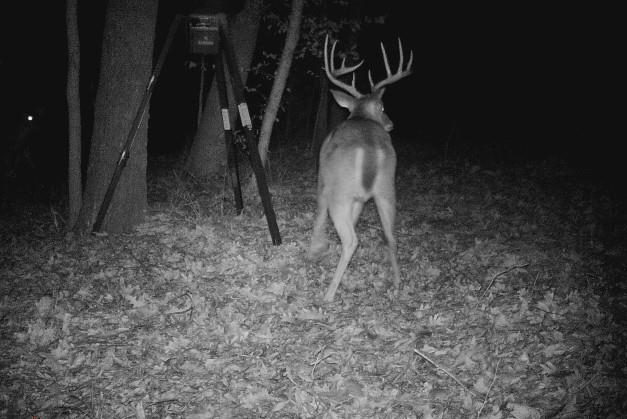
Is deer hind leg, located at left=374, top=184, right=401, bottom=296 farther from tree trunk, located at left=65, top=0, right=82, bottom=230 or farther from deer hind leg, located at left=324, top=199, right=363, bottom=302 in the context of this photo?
tree trunk, located at left=65, top=0, right=82, bottom=230

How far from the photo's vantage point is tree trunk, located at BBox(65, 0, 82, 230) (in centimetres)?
568

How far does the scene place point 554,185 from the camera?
9.23 metres

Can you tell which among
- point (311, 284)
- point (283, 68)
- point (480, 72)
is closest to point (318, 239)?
point (311, 284)

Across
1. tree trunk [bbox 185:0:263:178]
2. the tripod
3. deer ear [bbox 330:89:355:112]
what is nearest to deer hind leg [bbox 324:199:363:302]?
the tripod

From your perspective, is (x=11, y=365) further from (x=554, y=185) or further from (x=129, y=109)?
(x=554, y=185)

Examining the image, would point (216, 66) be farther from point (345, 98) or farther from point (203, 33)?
point (345, 98)

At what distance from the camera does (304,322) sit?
14.1 ft

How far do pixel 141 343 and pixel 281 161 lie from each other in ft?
26.0

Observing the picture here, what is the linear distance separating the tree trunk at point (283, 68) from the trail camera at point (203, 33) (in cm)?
189

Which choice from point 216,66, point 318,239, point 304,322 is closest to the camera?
point 304,322

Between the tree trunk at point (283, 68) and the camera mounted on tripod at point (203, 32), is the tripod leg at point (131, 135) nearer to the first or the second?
the camera mounted on tripod at point (203, 32)

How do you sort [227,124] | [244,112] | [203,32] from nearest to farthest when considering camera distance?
[203,32] → [244,112] → [227,124]

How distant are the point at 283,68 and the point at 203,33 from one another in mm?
2084

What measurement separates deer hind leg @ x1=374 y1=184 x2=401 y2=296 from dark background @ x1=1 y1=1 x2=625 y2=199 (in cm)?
690
